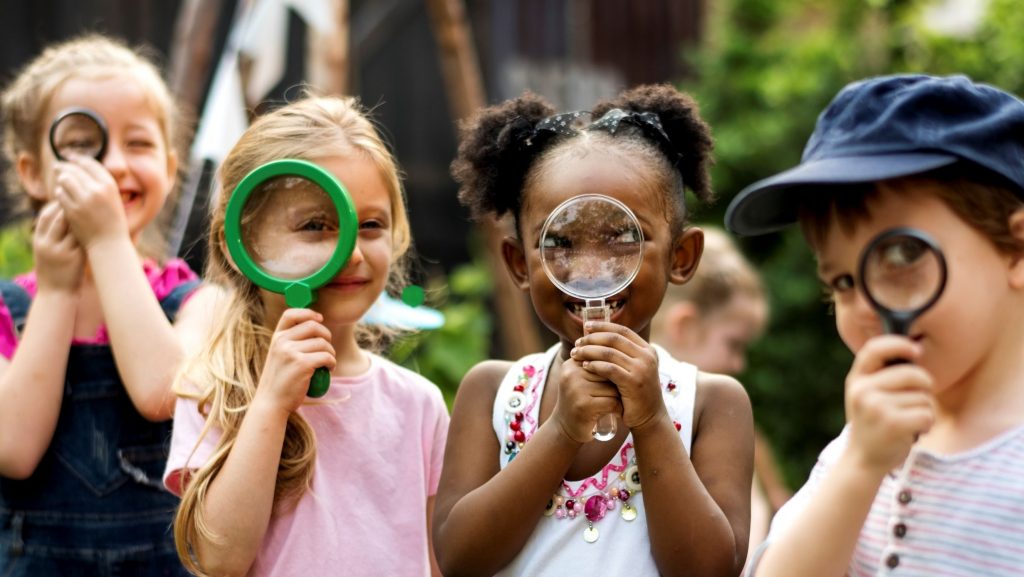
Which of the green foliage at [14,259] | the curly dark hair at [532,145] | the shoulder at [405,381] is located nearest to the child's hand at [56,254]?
the shoulder at [405,381]

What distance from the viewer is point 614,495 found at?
2.53 m

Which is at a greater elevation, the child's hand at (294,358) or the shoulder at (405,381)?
the child's hand at (294,358)

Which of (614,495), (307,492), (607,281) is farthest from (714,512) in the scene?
(307,492)

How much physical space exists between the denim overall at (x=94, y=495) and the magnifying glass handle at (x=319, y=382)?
A: 831mm

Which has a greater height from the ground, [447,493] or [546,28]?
[546,28]

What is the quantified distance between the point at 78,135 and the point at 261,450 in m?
1.28

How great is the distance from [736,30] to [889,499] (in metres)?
9.60

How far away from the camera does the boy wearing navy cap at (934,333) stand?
2.01m

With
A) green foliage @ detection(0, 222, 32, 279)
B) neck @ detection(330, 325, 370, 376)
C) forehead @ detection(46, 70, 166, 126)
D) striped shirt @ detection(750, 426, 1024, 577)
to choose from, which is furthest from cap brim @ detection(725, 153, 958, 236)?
green foliage @ detection(0, 222, 32, 279)

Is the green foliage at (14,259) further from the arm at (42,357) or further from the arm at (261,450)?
the arm at (261,450)

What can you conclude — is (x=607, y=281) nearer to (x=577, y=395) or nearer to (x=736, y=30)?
(x=577, y=395)

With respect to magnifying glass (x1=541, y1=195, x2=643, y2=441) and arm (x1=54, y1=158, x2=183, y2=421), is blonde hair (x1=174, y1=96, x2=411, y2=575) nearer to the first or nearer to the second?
arm (x1=54, y1=158, x2=183, y2=421)

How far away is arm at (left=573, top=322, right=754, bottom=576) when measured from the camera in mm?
2295

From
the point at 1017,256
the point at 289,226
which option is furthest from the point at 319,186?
the point at 1017,256
